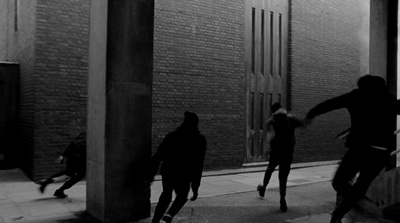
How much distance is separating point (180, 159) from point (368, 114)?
7.81ft

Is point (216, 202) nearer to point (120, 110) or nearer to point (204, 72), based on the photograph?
point (120, 110)

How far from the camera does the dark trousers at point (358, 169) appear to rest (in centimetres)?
446

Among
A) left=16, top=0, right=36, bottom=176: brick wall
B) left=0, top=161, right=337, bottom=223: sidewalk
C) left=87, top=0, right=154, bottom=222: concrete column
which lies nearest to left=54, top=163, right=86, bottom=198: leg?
left=0, top=161, right=337, bottom=223: sidewalk

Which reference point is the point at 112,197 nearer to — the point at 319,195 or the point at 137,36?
Result: the point at 137,36

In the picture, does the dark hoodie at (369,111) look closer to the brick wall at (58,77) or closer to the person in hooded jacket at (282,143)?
the person in hooded jacket at (282,143)

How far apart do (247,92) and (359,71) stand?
18.3 feet

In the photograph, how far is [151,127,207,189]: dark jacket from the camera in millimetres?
4699

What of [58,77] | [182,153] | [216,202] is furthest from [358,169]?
[58,77]

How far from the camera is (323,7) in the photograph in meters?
13.1

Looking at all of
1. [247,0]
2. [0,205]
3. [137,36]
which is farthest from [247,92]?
[0,205]

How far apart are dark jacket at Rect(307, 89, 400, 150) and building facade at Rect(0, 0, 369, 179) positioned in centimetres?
598

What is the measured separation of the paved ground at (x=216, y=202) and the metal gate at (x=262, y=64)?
7.43ft

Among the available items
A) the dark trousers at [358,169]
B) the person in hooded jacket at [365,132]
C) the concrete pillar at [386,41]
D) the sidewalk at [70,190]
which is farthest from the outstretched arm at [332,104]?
the concrete pillar at [386,41]

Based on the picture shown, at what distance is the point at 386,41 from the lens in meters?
8.58
